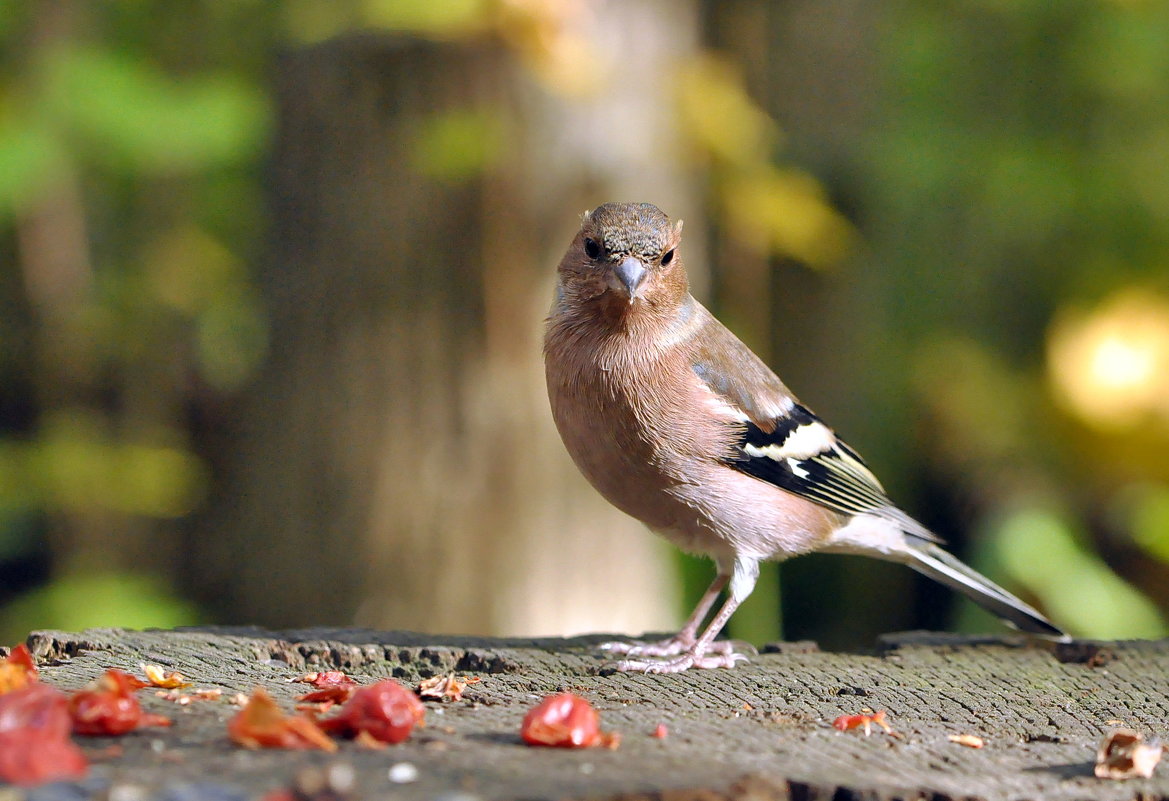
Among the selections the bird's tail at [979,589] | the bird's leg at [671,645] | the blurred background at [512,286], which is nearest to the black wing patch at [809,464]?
the bird's tail at [979,589]

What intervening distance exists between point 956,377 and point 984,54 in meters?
3.20

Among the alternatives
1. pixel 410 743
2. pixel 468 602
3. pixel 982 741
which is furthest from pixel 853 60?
pixel 410 743

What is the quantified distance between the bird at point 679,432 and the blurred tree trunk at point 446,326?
2092mm

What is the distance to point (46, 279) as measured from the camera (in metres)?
8.91

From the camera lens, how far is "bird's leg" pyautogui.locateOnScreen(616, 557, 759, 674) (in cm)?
390

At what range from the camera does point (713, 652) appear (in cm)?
433

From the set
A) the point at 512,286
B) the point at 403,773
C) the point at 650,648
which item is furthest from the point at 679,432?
the point at 512,286

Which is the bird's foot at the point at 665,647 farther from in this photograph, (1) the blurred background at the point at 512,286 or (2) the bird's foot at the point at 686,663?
(1) the blurred background at the point at 512,286

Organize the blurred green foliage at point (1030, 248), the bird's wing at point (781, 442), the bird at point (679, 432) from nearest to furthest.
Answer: the bird at point (679, 432), the bird's wing at point (781, 442), the blurred green foliage at point (1030, 248)

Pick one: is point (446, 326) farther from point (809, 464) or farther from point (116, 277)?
point (116, 277)

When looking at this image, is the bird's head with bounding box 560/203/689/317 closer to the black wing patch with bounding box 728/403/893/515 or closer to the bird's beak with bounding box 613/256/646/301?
the bird's beak with bounding box 613/256/646/301

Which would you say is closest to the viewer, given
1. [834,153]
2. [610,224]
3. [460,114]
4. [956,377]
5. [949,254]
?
[610,224]

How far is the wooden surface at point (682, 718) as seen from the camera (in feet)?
7.75

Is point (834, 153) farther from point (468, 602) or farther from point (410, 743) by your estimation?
point (410, 743)
